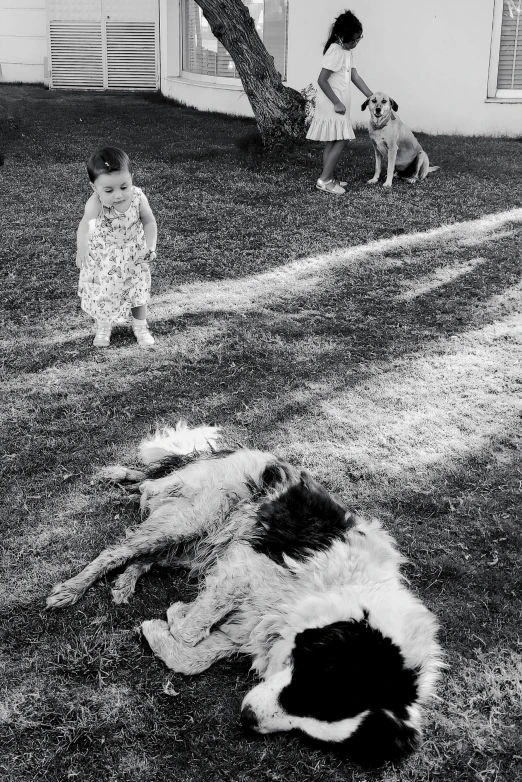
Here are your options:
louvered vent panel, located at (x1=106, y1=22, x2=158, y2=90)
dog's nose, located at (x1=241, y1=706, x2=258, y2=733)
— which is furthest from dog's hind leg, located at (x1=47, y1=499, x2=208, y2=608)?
louvered vent panel, located at (x1=106, y1=22, x2=158, y2=90)

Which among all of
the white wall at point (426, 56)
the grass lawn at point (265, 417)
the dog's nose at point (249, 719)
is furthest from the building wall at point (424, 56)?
the dog's nose at point (249, 719)

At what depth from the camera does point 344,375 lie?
4496 millimetres

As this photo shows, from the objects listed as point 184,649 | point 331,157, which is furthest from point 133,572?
point 331,157

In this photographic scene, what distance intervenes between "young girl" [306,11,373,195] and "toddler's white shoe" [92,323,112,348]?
4.45 m

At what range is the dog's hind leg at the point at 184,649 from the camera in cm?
249

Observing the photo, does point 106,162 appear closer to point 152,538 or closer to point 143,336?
point 143,336

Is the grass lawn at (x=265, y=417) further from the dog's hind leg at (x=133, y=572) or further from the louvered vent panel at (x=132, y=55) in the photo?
the louvered vent panel at (x=132, y=55)

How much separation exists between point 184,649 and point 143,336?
2.67 metres

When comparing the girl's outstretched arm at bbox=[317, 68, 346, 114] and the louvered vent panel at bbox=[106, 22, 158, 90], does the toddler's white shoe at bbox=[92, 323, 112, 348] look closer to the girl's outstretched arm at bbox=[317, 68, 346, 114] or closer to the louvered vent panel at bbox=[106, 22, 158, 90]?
the girl's outstretched arm at bbox=[317, 68, 346, 114]

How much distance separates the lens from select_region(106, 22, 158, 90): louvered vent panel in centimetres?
1697

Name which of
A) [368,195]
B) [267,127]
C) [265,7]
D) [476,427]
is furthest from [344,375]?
A: [265,7]

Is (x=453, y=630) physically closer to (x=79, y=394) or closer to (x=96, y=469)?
(x=96, y=469)

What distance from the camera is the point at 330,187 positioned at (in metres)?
8.46

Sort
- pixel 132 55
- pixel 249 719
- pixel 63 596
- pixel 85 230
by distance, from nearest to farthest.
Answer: pixel 249 719
pixel 63 596
pixel 85 230
pixel 132 55
